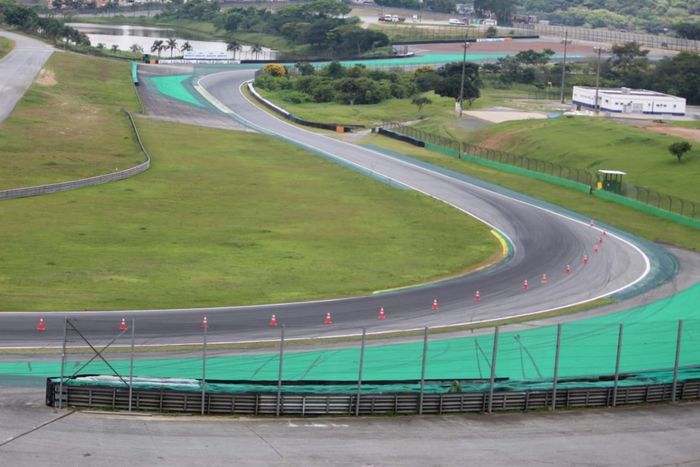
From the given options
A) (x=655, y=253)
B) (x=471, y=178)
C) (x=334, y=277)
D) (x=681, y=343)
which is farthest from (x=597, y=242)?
(x=681, y=343)

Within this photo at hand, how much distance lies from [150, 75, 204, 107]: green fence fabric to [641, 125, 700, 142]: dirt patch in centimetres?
4797

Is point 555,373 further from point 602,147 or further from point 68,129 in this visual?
point 68,129

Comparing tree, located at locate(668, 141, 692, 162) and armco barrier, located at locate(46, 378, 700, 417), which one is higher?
tree, located at locate(668, 141, 692, 162)

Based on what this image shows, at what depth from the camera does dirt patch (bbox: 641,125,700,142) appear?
100 metres

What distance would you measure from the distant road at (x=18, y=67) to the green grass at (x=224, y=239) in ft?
89.8

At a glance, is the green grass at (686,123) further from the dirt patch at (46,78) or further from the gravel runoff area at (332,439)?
the gravel runoff area at (332,439)

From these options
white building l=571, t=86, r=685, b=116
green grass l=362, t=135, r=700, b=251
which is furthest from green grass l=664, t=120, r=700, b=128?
green grass l=362, t=135, r=700, b=251

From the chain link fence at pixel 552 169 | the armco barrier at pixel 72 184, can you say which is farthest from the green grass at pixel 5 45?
the armco barrier at pixel 72 184

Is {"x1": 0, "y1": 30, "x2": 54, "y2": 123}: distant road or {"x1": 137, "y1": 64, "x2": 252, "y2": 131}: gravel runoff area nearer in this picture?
{"x1": 0, "y1": 30, "x2": 54, "y2": 123}: distant road

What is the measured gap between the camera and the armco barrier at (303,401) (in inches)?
1131

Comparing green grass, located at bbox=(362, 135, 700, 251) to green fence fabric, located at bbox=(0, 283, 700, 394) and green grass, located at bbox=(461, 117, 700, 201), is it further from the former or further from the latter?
green fence fabric, located at bbox=(0, 283, 700, 394)

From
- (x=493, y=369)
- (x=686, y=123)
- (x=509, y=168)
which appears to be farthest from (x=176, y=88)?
(x=493, y=369)

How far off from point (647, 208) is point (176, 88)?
259 ft

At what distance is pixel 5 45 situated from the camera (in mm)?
155250
